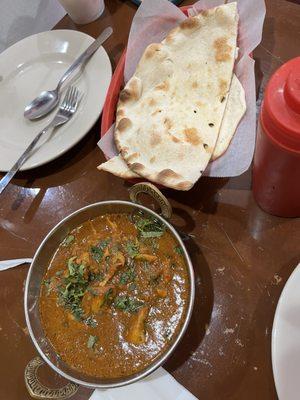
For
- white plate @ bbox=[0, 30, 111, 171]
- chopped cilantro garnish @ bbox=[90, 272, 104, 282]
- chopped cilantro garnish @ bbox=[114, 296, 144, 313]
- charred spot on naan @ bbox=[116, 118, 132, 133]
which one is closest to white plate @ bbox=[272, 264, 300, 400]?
chopped cilantro garnish @ bbox=[114, 296, 144, 313]

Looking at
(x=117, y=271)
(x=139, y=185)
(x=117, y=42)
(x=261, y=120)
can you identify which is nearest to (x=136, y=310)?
(x=117, y=271)

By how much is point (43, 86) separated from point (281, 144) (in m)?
0.95

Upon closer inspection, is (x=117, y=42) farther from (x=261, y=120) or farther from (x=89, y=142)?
(x=261, y=120)

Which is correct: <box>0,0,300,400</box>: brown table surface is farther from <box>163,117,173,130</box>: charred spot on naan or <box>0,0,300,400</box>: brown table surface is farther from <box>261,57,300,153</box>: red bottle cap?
<box>261,57,300,153</box>: red bottle cap

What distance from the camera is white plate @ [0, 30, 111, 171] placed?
1227 mm

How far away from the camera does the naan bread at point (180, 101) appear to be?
1038mm

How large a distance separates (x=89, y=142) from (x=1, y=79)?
46cm

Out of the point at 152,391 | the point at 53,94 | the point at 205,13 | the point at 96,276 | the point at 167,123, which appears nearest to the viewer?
the point at 152,391

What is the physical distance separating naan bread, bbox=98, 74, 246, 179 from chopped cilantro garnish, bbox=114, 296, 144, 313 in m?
0.31

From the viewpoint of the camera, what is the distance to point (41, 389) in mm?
933

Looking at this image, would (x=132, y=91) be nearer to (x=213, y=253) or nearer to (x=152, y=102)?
(x=152, y=102)

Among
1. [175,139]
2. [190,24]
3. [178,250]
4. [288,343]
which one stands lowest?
[288,343]

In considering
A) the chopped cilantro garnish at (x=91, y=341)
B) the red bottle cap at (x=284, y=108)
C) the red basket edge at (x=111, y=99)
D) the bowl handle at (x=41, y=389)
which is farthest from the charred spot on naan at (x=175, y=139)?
the bowl handle at (x=41, y=389)

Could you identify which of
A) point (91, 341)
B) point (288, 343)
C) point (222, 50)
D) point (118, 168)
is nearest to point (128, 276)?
point (91, 341)
